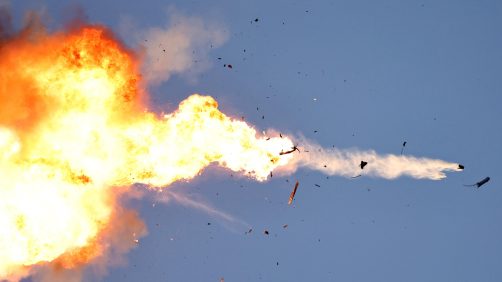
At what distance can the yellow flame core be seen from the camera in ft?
84.3

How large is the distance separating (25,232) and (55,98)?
644 centimetres

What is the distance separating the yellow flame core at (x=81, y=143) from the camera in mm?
25688

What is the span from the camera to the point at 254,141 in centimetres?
2727

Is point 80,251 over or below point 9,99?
below

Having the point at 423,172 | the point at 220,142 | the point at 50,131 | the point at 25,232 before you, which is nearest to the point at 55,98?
the point at 50,131

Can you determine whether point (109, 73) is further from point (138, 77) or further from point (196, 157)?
point (196, 157)

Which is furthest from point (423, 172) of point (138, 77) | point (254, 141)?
point (138, 77)

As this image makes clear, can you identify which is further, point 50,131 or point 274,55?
point 274,55

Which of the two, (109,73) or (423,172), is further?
(423,172)

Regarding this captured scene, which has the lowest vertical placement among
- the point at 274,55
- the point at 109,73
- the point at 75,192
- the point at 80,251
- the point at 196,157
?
the point at 80,251

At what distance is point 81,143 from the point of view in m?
26.3

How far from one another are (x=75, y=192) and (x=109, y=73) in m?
5.92

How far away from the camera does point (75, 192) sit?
2630 centimetres

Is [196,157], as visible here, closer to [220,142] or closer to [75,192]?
A: [220,142]
